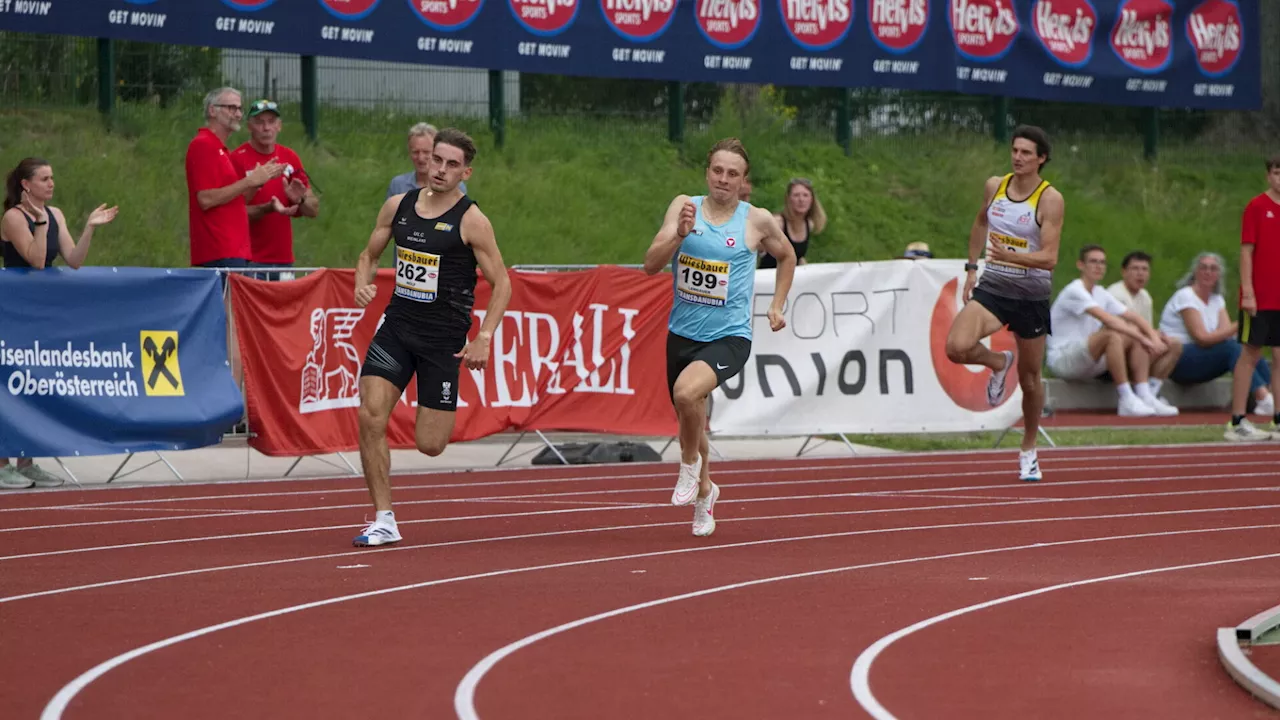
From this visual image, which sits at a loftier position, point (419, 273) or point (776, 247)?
point (776, 247)

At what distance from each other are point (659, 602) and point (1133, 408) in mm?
11971

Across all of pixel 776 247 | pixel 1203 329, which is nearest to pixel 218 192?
pixel 776 247

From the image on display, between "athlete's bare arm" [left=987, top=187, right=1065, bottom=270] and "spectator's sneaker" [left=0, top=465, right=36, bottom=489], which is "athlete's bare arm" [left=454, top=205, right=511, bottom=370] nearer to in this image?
"spectator's sneaker" [left=0, top=465, right=36, bottom=489]

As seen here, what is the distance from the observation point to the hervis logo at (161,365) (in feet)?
41.5

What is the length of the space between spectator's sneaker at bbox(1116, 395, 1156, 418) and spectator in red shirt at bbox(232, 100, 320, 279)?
8.29 meters

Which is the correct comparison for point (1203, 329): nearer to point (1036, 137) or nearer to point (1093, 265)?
point (1093, 265)

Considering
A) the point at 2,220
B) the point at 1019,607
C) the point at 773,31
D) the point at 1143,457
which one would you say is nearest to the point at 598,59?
the point at 773,31

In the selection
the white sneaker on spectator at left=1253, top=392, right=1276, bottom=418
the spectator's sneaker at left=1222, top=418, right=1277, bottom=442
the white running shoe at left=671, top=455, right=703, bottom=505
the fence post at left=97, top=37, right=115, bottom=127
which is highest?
the fence post at left=97, top=37, right=115, bottom=127

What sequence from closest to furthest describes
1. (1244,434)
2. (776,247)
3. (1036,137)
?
(776,247)
(1036,137)
(1244,434)

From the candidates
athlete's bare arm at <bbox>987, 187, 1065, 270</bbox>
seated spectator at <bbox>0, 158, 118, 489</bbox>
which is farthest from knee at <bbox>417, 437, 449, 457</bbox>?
athlete's bare arm at <bbox>987, 187, 1065, 270</bbox>

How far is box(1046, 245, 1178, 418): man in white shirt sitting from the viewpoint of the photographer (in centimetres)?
1867

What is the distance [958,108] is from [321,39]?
32.8 ft

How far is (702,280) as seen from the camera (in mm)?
10195

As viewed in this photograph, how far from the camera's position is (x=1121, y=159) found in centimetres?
2881
